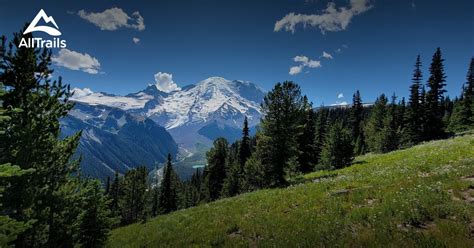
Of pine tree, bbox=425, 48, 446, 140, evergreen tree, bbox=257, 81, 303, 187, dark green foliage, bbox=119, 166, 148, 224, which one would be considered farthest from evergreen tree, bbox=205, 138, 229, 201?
pine tree, bbox=425, 48, 446, 140

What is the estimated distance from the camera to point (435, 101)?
72875 millimetres

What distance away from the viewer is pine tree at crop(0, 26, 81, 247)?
12.2 meters

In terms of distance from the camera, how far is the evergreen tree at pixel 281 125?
116 feet

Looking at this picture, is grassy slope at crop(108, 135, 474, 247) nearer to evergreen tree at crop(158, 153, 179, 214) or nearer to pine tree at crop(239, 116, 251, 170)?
pine tree at crop(239, 116, 251, 170)

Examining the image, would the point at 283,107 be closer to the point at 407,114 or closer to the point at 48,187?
the point at 48,187

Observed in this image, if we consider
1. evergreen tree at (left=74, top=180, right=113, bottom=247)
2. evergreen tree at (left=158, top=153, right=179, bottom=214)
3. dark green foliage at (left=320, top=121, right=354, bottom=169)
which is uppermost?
dark green foliage at (left=320, top=121, right=354, bottom=169)

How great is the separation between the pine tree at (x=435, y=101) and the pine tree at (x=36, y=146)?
7838 centimetres

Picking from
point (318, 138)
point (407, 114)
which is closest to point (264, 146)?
point (318, 138)

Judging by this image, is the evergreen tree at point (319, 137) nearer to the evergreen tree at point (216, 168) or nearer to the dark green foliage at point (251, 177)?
the dark green foliage at point (251, 177)

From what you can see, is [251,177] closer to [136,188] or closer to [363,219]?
[136,188]

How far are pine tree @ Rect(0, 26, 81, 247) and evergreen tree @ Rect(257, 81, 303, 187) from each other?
77.6ft

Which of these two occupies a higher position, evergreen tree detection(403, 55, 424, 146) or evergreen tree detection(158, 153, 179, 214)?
evergreen tree detection(403, 55, 424, 146)

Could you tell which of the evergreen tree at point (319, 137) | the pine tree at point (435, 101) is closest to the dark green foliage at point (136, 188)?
the evergreen tree at point (319, 137)

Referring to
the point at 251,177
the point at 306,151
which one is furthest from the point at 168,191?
the point at 306,151
